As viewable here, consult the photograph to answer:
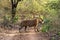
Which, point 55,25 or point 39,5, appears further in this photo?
point 39,5

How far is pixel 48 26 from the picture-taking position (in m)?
13.2

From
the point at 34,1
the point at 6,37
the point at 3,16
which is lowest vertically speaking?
the point at 6,37

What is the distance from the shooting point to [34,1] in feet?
63.6

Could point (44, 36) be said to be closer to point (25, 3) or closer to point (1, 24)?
point (1, 24)

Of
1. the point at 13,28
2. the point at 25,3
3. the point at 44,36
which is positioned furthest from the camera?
the point at 25,3

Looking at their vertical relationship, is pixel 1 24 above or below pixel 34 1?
below

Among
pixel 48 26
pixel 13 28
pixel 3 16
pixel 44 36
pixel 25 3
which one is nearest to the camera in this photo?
pixel 44 36

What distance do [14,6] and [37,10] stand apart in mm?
2220

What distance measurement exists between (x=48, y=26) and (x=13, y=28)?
4.90m

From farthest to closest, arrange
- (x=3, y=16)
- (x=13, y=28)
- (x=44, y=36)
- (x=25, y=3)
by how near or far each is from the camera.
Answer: (x=25, y=3) < (x=3, y=16) < (x=13, y=28) < (x=44, y=36)

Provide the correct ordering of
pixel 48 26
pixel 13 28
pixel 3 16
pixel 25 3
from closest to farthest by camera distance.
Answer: pixel 48 26 → pixel 13 28 → pixel 3 16 → pixel 25 3

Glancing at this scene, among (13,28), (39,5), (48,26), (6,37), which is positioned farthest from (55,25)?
(39,5)

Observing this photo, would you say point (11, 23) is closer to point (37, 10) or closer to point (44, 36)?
point (37, 10)

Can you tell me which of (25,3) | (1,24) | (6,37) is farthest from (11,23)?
(6,37)
